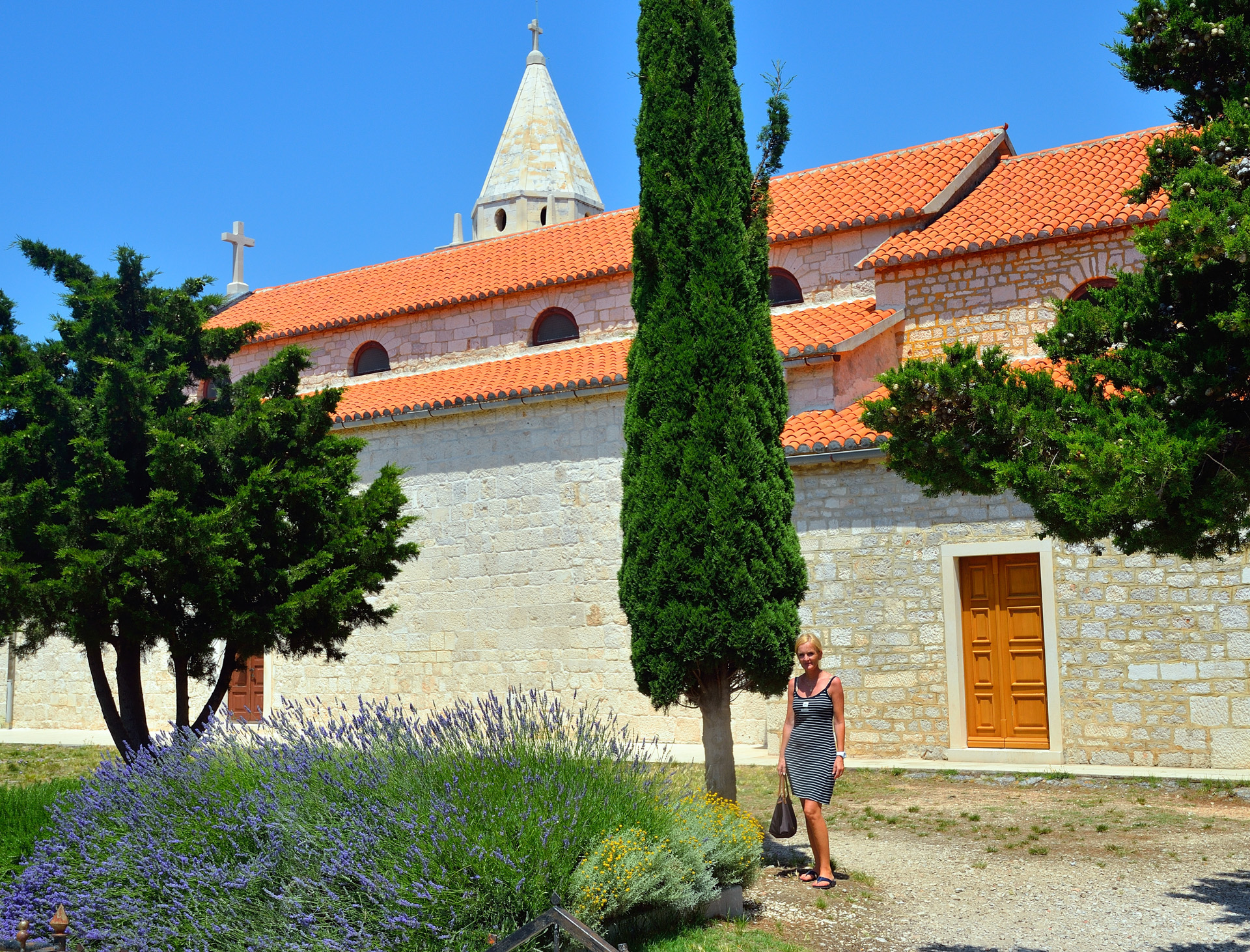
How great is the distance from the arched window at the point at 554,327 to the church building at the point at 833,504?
4 cm

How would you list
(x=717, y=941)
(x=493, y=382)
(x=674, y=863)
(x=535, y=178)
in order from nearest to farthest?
(x=674, y=863), (x=717, y=941), (x=493, y=382), (x=535, y=178)

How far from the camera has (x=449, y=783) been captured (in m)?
5.33

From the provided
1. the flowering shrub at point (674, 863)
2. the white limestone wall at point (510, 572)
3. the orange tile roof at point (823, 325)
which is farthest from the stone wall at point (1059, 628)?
the flowering shrub at point (674, 863)

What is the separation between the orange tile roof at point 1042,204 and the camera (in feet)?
41.8

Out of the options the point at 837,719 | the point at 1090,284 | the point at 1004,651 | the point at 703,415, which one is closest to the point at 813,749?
the point at 837,719

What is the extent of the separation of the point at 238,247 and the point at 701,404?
19.4 metres

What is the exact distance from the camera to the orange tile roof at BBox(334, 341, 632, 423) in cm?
1435

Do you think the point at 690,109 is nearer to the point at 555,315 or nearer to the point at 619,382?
the point at 619,382

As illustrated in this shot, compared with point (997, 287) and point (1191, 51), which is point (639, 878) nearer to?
point (1191, 51)

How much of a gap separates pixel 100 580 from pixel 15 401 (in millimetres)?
1635

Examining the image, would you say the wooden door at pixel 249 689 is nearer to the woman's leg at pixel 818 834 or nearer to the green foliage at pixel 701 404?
the green foliage at pixel 701 404

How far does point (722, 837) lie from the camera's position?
19.9ft

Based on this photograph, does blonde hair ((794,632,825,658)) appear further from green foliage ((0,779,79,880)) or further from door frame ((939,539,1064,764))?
door frame ((939,539,1064,764))

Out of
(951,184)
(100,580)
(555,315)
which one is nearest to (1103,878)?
(100,580)
